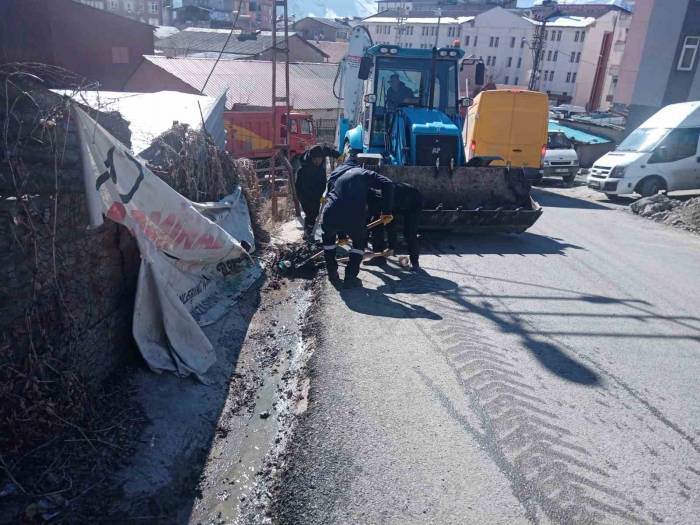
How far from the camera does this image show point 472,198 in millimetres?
8977

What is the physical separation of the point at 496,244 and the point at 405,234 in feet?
7.42

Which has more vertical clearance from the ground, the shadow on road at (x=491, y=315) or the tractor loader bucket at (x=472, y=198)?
the tractor loader bucket at (x=472, y=198)

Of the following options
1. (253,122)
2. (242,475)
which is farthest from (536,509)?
(253,122)

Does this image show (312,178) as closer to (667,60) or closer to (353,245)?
(353,245)

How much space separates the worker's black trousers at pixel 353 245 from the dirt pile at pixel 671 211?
829 centimetres

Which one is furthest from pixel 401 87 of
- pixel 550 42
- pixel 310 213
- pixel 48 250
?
pixel 550 42

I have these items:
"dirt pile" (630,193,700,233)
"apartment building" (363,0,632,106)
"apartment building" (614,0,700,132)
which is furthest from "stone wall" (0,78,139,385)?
"apartment building" (363,0,632,106)

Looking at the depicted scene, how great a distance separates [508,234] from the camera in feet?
31.3

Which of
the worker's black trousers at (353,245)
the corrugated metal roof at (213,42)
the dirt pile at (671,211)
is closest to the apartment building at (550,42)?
the corrugated metal roof at (213,42)

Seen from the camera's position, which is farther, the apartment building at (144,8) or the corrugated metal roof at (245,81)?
the apartment building at (144,8)

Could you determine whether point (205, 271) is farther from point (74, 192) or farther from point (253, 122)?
point (253, 122)

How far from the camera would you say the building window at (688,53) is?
2441 centimetres

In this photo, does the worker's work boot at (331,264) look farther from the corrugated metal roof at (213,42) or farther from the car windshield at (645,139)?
the corrugated metal roof at (213,42)

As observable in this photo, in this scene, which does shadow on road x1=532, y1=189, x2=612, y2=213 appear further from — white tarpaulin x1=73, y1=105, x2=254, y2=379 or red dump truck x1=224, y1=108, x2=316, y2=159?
white tarpaulin x1=73, y1=105, x2=254, y2=379
